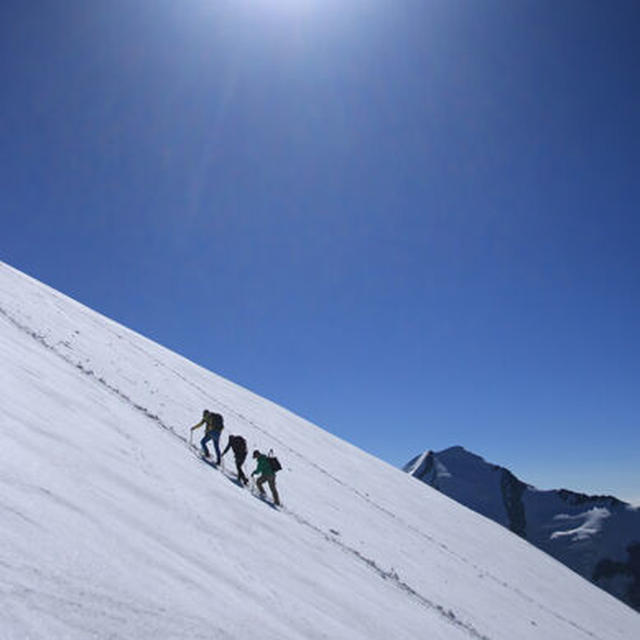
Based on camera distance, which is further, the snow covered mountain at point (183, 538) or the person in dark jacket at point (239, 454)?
the person in dark jacket at point (239, 454)

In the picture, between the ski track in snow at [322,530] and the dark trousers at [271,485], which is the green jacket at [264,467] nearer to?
the dark trousers at [271,485]

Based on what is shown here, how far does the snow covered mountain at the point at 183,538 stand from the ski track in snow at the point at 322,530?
3.1 inches

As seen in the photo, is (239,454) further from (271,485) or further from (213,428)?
(213,428)

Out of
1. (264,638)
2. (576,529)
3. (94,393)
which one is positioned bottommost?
(264,638)

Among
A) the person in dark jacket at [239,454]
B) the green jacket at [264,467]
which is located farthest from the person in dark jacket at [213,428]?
the green jacket at [264,467]

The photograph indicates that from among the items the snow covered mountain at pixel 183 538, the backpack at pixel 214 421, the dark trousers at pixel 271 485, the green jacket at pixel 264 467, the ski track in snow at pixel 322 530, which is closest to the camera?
the snow covered mountain at pixel 183 538

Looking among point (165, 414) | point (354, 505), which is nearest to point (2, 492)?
point (165, 414)

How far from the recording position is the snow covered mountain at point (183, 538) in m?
4.67

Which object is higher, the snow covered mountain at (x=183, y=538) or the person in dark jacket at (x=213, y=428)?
the person in dark jacket at (x=213, y=428)

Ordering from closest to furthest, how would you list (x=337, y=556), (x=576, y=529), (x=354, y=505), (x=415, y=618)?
(x=415, y=618) < (x=337, y=556) < (x=354, y=505) < (x=576, y=529)

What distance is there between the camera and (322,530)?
1330 centimetres

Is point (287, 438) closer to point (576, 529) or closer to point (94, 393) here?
point (94, 393)

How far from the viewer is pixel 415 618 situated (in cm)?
1014

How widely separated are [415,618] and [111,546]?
6.99 m
